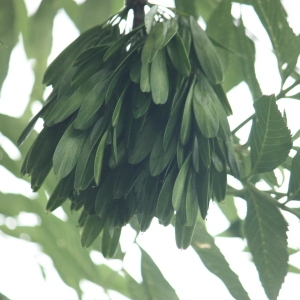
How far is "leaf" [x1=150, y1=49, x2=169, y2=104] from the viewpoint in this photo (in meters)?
0.41

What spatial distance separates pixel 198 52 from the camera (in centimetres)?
47

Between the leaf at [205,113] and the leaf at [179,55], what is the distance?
0.07 ft

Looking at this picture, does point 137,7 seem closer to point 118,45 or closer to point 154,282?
point 118,45

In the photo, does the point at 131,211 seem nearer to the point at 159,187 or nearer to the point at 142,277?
the point at 159,187

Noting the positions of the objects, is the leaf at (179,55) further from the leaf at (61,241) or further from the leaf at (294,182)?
the leaf at (61,241)

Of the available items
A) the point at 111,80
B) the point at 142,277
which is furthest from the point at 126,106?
the point at 142,277

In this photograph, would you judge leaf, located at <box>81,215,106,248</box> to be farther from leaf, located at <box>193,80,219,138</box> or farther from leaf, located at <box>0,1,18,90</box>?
leaf, located at <box>0,1,18,90</box>

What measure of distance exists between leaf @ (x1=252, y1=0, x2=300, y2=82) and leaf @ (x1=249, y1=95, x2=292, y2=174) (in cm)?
10

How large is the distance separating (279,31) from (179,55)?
0.16 m

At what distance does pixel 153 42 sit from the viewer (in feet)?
1.41

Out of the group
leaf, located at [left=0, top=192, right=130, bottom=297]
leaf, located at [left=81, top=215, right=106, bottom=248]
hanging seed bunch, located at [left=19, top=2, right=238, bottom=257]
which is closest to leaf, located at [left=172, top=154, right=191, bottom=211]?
hanging seed bunch, located at [left=19, top=2, right=238, bottom=257]

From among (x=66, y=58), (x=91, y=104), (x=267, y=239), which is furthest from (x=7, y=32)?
(x=267, y=239)

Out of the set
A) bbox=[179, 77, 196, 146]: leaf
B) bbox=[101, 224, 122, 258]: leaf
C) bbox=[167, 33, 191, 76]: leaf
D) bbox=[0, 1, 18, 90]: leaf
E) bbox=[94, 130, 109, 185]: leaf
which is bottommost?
bbox=[101, 224, 122, 258]: leaf

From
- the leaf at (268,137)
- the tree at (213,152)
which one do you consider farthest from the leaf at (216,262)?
the leaf at (268,137)
